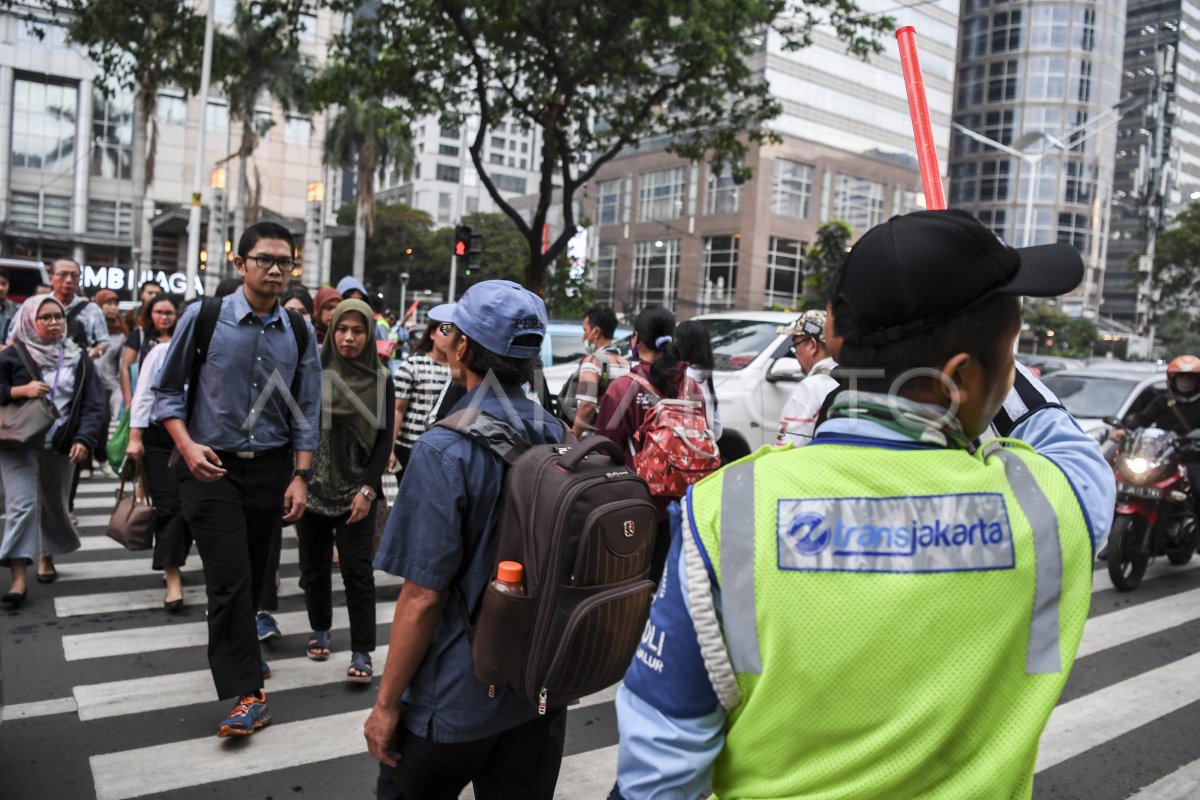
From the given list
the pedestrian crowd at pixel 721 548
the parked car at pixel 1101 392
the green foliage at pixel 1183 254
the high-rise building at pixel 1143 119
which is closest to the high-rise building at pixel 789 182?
the green foliage at pixel 1183 254

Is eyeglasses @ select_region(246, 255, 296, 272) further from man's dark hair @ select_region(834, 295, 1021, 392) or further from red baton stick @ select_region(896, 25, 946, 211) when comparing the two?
man's dark hair @ select_region(834, 295, 1021, 392)

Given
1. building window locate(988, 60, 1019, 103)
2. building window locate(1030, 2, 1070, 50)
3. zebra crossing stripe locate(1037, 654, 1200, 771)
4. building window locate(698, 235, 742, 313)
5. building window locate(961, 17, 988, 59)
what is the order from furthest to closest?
building window locate(961, 17, 988, 59) < building window locate(988, 60, 1019, 103) < building window locate(1030, 2, 1070, 50) < building window locate(698, 235, 742, 313) < zebra crossing stripe locate(1037, 654, 1200, 771)

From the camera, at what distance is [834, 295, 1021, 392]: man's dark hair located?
131 cm

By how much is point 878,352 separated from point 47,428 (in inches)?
220

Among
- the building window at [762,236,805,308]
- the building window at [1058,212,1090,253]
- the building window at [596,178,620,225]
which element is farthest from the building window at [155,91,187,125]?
the building window at [1058,212,1090,253]

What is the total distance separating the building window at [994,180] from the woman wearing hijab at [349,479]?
76.0 m

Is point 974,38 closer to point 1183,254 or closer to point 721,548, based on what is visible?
point 1183,254

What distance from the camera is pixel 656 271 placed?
59156 mm

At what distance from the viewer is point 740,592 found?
122 cm

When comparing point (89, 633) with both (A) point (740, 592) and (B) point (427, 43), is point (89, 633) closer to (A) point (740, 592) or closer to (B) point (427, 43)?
(A) point (740, 592)

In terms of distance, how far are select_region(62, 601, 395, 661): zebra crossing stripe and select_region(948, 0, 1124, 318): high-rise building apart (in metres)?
71.0

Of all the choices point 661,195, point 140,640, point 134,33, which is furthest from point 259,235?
point 661,195

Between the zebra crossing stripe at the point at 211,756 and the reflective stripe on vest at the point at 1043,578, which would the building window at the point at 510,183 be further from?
the reflective stripe on vest at the point at 1043,578

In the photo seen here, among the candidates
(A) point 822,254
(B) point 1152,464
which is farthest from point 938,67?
(B) point 1152,464
